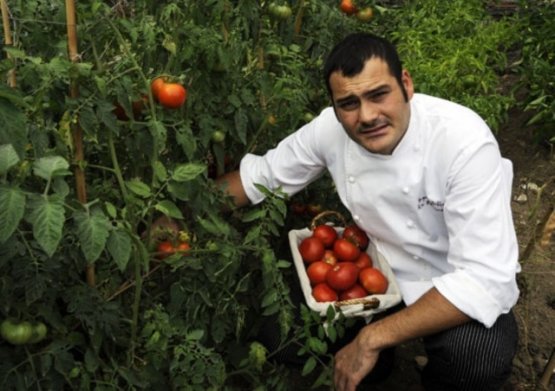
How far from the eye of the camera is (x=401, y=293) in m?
2.35

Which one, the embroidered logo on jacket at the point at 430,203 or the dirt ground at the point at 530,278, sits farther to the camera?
the dirt ground at the point at 530,278

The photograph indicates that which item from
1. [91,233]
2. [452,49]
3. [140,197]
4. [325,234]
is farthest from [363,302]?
[452,49]

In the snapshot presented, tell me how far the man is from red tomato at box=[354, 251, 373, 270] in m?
0.06

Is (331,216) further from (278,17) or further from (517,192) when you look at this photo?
(517,192)

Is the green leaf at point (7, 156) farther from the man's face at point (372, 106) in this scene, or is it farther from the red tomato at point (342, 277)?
the red tomato at point (342, 277)

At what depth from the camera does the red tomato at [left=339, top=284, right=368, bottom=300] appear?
7.36 ft

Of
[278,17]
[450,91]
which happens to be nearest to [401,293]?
[278,17]

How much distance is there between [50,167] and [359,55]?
3.13ft

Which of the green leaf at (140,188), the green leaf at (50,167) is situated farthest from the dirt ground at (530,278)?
the green leaf at (50,167)

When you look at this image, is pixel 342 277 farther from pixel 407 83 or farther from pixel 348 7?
pixel 348 7

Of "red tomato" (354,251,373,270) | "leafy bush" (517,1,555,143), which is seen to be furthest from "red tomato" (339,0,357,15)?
"leafy bush" (517,1,555,143)

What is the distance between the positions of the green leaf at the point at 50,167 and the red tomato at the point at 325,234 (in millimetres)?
1077

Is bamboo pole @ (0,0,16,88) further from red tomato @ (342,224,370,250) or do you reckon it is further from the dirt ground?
the dirt ground

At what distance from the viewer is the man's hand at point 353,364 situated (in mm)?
2107
